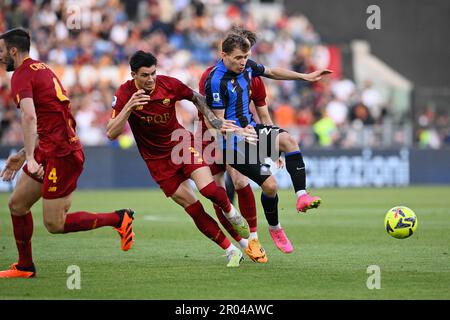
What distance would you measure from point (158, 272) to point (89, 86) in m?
16.5

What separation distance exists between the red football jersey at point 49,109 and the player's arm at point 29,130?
274 millimetres

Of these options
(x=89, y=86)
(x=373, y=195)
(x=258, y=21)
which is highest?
(x=258, y=21)

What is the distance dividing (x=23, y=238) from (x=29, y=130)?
128 cm

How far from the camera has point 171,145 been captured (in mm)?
10312

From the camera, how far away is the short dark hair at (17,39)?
30.5 ft

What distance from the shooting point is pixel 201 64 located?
27828mm

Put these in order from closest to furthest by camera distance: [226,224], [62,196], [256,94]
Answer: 1. [62,196]
2. [226,224]
3. [256,94]

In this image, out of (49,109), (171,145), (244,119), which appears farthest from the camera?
(244,119)
